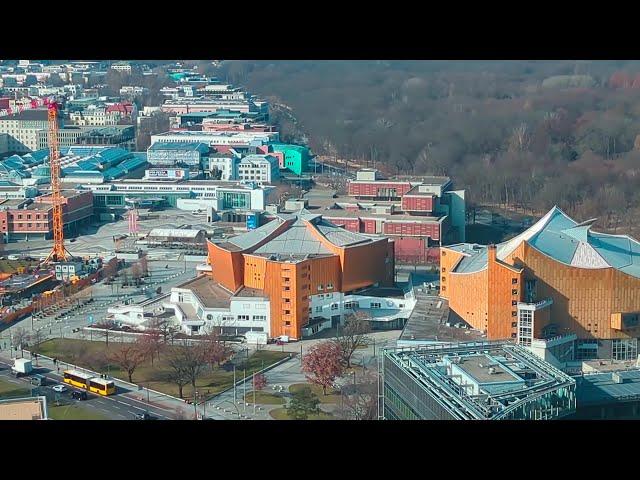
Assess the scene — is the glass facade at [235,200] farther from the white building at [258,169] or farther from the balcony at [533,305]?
the balcony at [533,305]

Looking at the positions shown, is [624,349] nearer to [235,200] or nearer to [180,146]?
[235,200]

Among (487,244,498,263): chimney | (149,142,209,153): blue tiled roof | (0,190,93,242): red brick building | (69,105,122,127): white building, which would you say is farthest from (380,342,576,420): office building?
(69,105,122,127): white building

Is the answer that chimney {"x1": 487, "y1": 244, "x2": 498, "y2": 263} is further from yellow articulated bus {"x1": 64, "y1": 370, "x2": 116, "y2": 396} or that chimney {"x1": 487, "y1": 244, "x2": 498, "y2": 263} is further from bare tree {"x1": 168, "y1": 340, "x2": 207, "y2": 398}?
yellow articulated bus {"x1": 64, "y1": 370, "x2": 116, "y2": 396}

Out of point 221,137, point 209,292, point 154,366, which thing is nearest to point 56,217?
point 209,292

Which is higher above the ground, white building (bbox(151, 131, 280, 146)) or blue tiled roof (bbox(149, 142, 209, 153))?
white building (bbox(151, 131, 280, 146))
